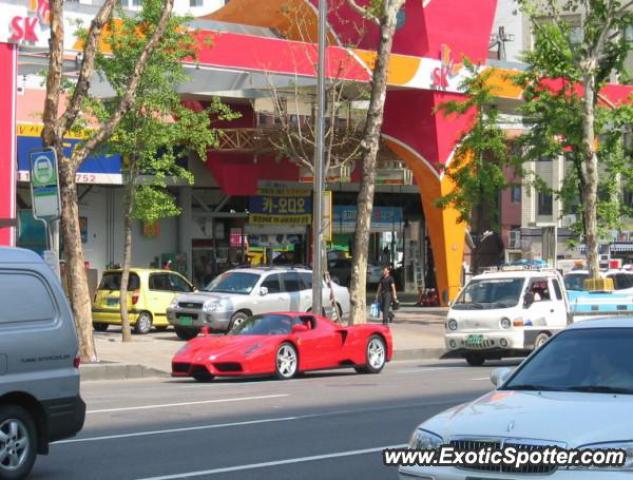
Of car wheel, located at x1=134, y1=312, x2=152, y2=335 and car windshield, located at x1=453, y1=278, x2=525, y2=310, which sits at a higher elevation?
car windshield, located at x1=453, y1=278, x2=525, y2=310

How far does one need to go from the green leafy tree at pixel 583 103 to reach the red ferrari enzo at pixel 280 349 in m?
12.6

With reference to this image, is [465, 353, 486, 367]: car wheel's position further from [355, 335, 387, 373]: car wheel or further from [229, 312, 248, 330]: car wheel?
[229, 312, 248, 330]: car wheel

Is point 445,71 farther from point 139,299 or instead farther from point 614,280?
point 139,299

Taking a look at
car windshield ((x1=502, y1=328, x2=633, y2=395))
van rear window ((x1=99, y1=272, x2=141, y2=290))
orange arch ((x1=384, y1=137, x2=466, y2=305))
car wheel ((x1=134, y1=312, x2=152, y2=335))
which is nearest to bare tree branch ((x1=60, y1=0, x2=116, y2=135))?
van rear window ((x1=99, y1=272, x2=141, y2=290))

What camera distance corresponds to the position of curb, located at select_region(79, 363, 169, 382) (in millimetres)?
21562

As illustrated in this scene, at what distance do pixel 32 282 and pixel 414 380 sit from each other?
11.5 metres

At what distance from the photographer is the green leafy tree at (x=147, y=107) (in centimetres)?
2773

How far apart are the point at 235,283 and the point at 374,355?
861cm

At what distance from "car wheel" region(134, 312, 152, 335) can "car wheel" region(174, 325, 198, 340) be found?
5.87 feet

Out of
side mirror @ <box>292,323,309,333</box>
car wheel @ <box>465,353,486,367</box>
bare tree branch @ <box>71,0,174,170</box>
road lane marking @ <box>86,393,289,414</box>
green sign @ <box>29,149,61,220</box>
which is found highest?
bare tree branch @ <box>71,0,174,170</box>

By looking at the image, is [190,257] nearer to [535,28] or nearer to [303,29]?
[303,29]

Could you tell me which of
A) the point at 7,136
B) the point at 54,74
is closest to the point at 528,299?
the point at 54,74

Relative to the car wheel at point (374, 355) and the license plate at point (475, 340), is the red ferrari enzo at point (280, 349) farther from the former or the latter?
the license plate at point (475, 340)

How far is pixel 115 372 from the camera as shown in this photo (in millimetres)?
22109
